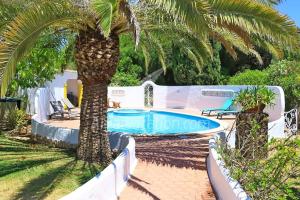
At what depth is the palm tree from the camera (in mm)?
8047

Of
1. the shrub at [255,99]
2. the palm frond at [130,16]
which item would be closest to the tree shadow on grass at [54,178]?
the palm frond at [130,16]

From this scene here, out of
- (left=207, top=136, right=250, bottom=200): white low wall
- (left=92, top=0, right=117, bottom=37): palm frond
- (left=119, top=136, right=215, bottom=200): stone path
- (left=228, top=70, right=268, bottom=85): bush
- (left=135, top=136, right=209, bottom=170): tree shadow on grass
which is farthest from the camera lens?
(left=228, top=70, right=268, bottom=85): bush

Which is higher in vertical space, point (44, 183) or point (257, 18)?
point (257, 18)

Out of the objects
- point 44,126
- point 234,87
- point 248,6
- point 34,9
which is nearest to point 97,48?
point 34,9

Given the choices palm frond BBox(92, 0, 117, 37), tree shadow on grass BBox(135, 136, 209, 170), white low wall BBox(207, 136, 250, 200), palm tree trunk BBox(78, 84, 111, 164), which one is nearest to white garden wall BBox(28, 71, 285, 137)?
tree shadow on grass BBox(135, 136, 209, 170)

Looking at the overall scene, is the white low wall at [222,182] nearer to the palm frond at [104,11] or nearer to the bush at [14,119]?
the palm frond at [104,11]

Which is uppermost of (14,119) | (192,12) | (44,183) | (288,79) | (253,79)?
(192,12)

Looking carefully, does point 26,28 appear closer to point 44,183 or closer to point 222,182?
point 44,183

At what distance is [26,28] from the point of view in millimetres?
8602

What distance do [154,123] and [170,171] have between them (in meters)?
13.4

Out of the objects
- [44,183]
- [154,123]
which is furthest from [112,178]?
[154,123]

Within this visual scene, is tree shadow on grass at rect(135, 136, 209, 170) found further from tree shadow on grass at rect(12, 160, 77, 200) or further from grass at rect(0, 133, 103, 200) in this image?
tree shadow on grass at rect(12, 160, 77, 200)

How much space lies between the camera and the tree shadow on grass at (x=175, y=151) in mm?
12141

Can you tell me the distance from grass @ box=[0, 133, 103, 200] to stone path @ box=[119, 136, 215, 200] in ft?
4.46
